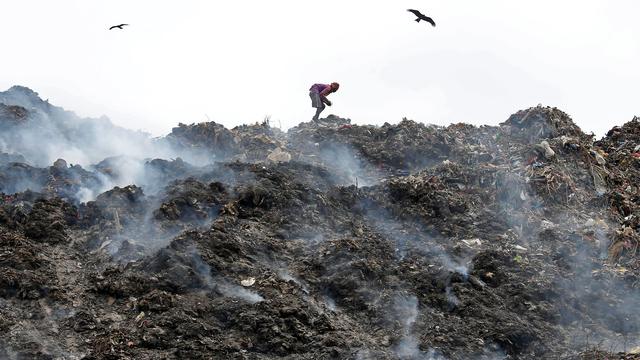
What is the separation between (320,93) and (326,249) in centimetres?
566

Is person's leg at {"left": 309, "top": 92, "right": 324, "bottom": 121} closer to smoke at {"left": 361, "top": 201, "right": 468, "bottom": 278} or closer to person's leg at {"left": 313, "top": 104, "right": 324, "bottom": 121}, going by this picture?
person's leg at {"left": 313, "top": 104, "right": 324, "bottom": 121}

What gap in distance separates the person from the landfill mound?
1.16 metres

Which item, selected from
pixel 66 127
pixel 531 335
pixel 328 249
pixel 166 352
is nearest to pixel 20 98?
pixel 66 127

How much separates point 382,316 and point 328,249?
1.43 meters

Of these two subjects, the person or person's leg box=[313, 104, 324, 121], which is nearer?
the person

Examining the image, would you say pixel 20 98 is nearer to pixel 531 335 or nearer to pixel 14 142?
pixel 14 142

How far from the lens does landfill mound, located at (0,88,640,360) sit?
701 centimetres

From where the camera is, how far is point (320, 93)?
13.9 m

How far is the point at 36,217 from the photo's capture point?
870 cm

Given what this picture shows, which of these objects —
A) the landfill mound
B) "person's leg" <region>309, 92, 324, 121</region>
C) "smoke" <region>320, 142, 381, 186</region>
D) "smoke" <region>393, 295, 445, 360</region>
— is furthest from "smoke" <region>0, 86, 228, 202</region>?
"smoke" <region>393, 295, 445, 360</region>

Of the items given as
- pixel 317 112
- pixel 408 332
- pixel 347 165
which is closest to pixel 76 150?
pixel 317 112

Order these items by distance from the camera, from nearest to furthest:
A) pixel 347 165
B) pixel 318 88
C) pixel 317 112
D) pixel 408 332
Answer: pixel 408 332 < pixel 347 165 < pixel 318 88 < pixel 317 112

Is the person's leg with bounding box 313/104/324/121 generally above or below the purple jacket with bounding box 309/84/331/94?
below

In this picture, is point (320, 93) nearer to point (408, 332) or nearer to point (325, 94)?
point (325, 94)
